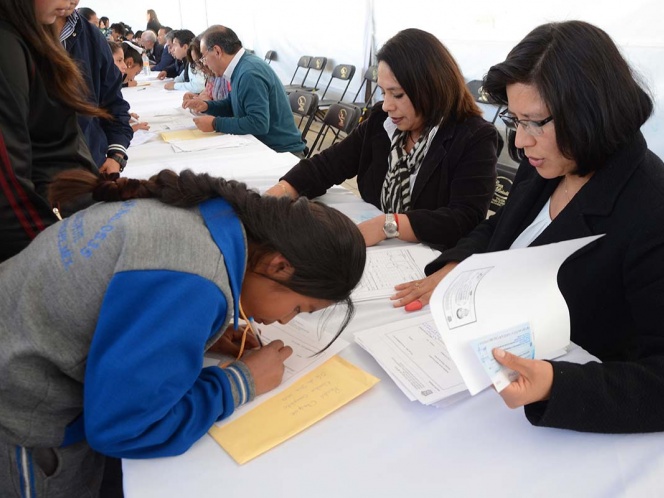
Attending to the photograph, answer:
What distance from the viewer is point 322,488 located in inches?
25.0

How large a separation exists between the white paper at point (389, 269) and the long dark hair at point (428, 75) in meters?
0.45

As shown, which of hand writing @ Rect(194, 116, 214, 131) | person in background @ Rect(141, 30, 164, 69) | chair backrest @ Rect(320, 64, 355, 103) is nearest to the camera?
hand writing @ Rect(194, 116, 214, 131)

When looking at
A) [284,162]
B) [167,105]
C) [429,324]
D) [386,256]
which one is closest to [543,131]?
[429,324]

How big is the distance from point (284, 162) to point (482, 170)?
926 millimetres

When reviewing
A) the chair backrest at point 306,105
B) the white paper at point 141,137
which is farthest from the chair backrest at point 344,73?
the white paper at point 141,137

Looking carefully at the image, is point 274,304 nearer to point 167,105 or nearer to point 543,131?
point 543,131

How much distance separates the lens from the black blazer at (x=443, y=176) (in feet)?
4.77

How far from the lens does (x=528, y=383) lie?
0.70 metres

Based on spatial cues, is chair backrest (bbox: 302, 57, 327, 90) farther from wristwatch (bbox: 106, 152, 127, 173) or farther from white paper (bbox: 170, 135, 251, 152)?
wristwatch (bbox: 106, 152, 127, 173)

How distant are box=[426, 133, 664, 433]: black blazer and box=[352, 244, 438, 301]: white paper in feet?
1.04

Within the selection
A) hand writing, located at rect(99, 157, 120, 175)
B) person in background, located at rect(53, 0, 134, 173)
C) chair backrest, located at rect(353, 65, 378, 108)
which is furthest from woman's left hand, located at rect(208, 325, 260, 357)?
chair backrest, located at rect(353, 65, 378, 108)

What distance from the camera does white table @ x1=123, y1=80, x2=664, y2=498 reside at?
25.2 inches

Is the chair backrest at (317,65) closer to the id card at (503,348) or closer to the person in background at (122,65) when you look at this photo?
the person in background at (122,65)

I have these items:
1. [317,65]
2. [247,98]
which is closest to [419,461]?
[247,98]
